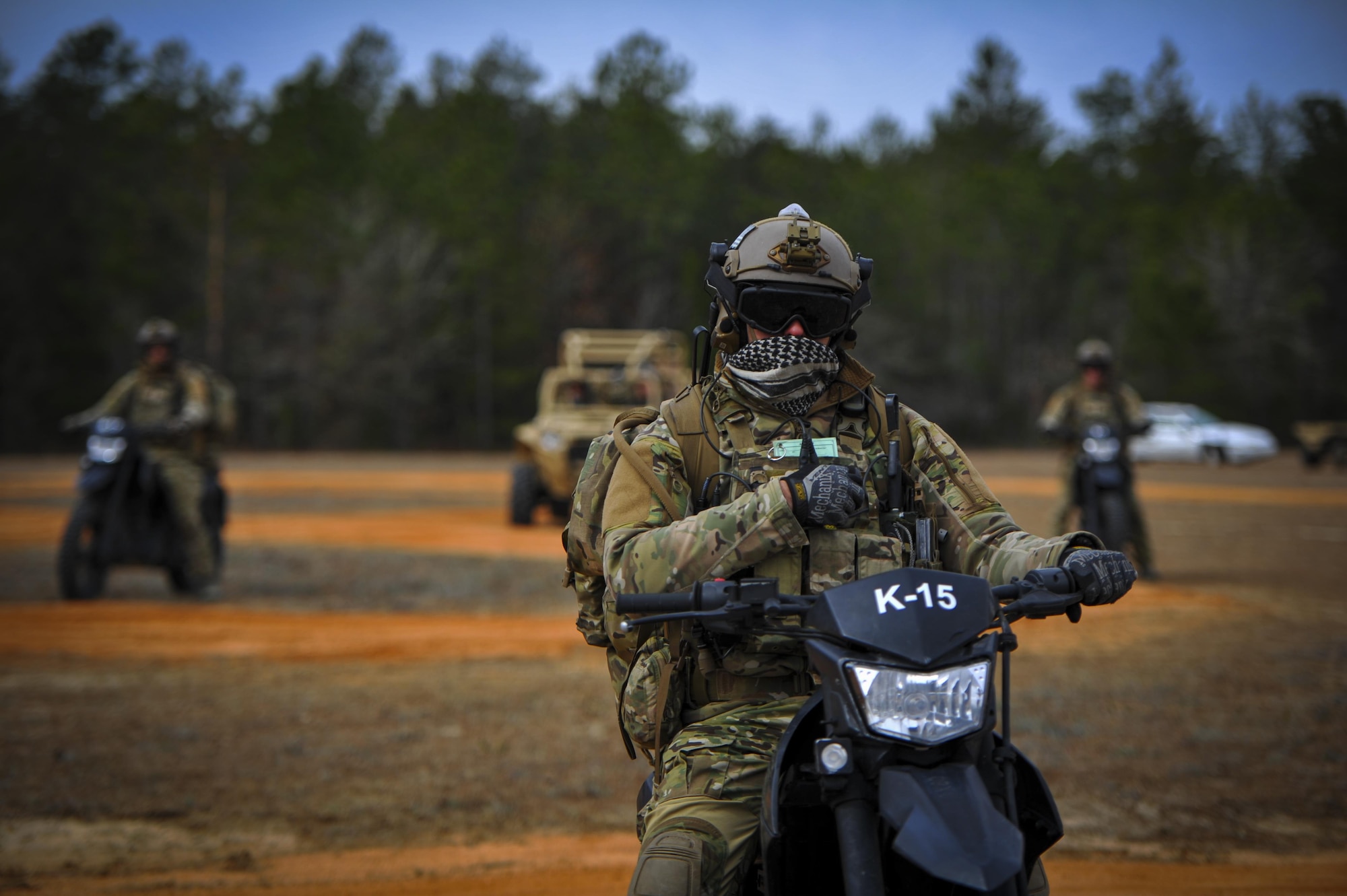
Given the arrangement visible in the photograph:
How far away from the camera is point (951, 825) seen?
2.21m

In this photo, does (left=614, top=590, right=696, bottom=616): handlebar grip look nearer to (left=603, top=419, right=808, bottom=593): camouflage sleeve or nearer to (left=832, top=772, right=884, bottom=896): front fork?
(left=603, top=419, right=808, bottom=593): camouflage sleeve

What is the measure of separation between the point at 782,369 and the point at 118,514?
8.76 metres

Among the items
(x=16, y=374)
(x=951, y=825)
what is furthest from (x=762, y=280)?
(x=16, y=374)

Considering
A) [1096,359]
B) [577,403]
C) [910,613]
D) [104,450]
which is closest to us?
[910,613]

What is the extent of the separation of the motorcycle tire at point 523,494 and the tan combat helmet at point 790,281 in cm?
1414

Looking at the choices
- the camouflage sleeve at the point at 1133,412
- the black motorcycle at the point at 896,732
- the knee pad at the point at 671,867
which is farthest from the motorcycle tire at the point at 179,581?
the black motorcycle at the point at 896,732

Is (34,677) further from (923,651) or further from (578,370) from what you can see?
(578,370)

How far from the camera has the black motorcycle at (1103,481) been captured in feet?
38.9

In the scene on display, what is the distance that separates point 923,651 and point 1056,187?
205 feet

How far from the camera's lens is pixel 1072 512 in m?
12.4

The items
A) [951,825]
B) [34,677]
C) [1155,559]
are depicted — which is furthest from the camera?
[1155,559]

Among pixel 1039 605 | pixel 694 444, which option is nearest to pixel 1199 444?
pixel 694 444

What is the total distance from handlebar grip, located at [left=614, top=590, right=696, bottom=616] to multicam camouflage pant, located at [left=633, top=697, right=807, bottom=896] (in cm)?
40

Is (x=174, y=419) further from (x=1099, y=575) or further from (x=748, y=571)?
(x=1099, y=575)
